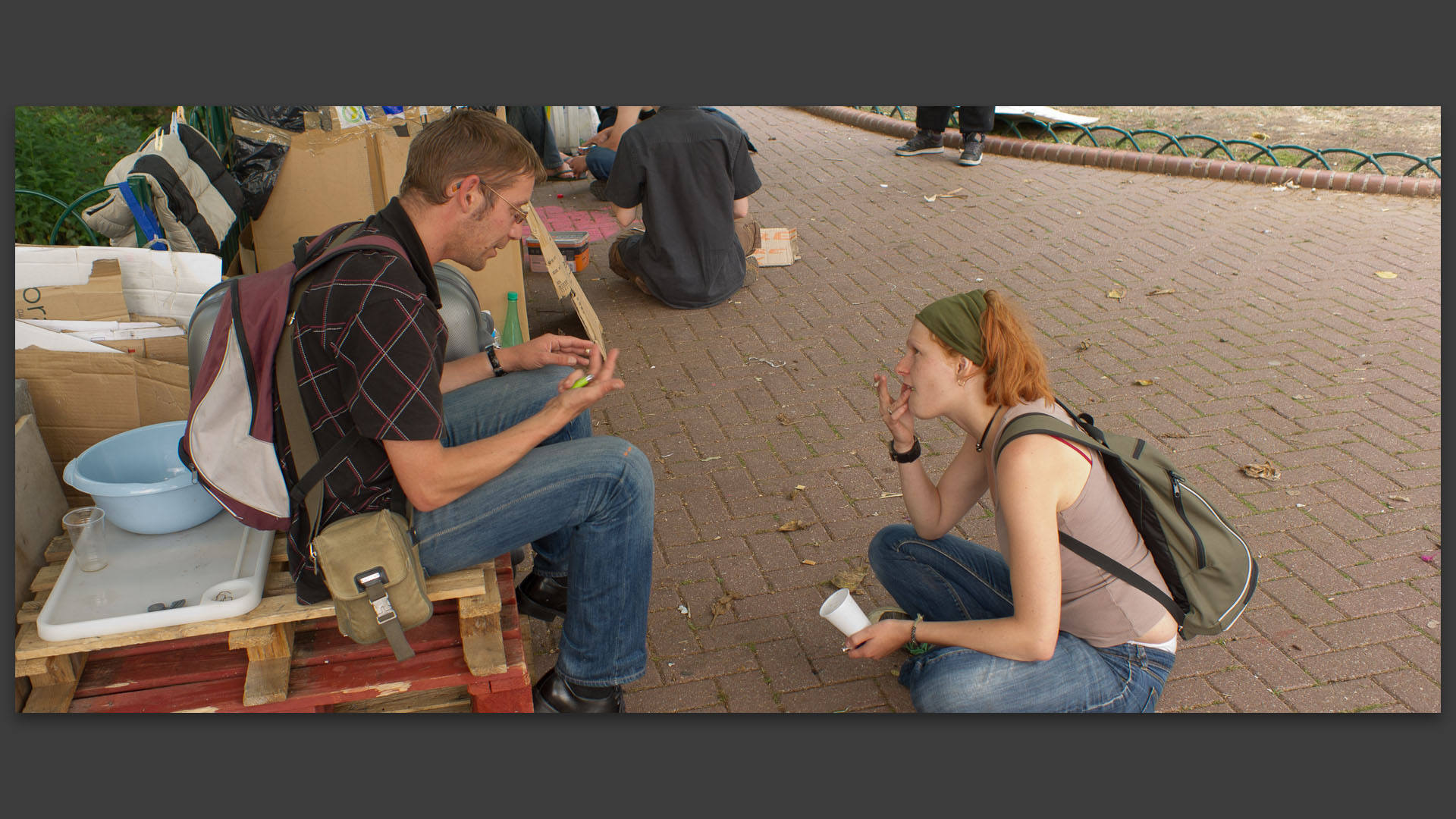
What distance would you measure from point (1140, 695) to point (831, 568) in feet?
4.00

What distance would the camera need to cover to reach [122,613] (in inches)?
102

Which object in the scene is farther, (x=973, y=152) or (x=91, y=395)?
(x=973, y=152)

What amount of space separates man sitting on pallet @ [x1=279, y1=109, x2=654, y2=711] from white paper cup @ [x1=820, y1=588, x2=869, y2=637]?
507 mm

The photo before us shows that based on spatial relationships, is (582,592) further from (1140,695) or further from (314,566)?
(1140,695)

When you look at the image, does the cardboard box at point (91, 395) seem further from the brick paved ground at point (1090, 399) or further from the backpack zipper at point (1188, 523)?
the backpack zipper at point (1188, 523)

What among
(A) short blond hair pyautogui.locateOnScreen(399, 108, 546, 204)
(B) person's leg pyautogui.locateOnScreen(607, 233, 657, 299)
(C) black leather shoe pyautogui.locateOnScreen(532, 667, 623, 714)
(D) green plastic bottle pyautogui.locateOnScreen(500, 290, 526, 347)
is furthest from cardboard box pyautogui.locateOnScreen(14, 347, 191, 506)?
(B) person's leg pyautogui.locateOnScreen(607, 233, 657, 299)

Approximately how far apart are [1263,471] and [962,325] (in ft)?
7.60

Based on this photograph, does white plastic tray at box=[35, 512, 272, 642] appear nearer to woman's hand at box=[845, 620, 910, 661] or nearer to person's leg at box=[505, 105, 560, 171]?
woman's hand at box=[845, 620, 910, 661]

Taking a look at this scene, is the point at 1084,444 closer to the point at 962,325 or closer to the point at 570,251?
the point at 962,325

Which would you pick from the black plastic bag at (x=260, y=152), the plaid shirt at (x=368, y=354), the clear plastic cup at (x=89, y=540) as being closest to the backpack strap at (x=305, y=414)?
the plaid shirt at (x=368, y=354)

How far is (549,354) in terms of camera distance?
3.26m

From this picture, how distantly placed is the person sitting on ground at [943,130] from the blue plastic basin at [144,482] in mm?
7453

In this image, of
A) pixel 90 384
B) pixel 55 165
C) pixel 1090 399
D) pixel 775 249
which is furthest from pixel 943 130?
pixel 90 384

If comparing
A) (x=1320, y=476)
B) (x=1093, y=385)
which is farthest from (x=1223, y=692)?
→ (x=1093, y=385)
